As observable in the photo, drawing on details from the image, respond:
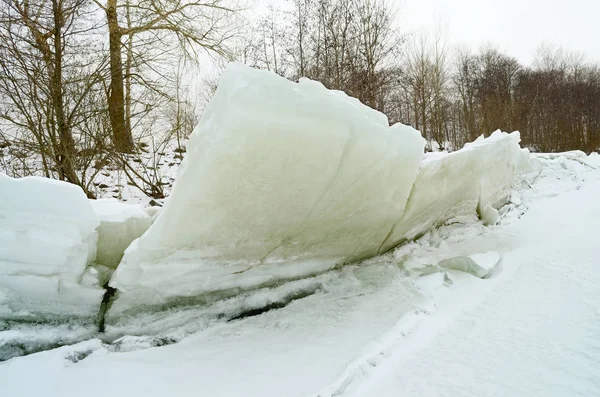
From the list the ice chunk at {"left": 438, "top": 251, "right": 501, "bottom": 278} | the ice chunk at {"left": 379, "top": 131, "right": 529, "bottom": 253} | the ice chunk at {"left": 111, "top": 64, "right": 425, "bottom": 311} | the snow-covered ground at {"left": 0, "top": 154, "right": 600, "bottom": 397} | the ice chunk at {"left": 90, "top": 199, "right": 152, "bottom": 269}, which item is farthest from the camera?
the ice chunk at {"left": 379, "top": 131, "right": 529, "bottom": 253}

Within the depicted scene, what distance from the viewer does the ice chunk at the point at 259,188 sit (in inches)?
63.5

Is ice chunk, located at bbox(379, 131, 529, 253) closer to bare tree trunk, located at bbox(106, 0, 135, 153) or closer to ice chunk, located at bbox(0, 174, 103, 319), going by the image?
ice chunk, located at bbox(0, 174, 103, 319)

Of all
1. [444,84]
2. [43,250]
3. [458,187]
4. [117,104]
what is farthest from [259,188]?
[444,84]

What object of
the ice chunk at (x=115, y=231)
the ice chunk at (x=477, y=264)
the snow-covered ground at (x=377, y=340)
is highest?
the ice chunk at (x=115, y=231)

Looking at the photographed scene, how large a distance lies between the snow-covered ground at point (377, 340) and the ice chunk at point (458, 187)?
0.46 meters

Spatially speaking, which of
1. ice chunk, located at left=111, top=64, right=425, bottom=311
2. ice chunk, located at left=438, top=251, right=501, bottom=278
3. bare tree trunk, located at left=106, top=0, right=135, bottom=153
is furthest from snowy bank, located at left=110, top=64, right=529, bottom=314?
bare tree trunk, located at left=106, top=0, right=135, bottom=153

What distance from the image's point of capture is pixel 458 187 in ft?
9.69

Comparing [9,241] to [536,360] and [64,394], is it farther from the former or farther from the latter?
[536,360]

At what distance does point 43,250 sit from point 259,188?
1.05 m

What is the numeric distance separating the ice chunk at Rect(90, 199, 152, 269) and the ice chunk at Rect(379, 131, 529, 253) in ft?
5.97

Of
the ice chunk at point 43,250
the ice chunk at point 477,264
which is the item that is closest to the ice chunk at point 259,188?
the ice chunk at point 43,250

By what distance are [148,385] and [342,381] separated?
77 cm

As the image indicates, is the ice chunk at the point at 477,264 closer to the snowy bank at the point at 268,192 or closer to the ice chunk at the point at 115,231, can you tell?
the snowy bank at the point at 268,192

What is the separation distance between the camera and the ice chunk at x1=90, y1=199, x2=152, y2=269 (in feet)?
6.22
